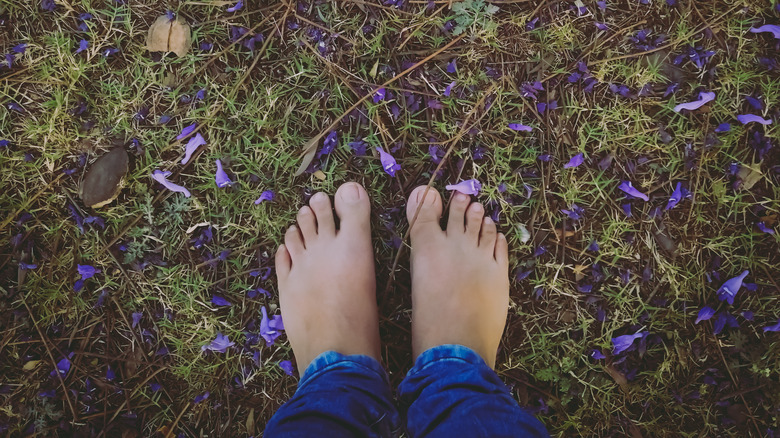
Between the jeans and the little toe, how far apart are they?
33 centimetres

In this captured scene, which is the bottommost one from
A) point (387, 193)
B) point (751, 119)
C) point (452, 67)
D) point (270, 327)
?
point (270, 327)

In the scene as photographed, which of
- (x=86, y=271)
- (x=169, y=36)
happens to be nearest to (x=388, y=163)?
(x=169, y=36)

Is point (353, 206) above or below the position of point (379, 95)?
below

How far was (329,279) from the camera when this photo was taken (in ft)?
5.34

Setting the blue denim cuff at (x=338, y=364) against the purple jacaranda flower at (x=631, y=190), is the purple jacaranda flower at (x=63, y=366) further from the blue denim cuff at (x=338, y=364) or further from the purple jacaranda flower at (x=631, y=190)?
the purple jacaranda flower at (x=631, y=190)

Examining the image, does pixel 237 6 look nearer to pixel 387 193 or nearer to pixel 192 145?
pixel 192 145

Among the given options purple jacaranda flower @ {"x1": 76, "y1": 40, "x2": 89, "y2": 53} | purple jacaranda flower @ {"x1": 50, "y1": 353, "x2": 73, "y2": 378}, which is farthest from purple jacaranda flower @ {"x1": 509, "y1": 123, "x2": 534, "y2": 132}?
purple jacaranda flower @ {"x1": 50, "y1": 353, "x2": 73, "y2": 378}

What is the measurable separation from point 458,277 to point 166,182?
3.14 feet

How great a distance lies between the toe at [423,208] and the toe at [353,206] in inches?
5.2

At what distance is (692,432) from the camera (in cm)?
158

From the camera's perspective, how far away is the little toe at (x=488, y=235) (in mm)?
1610

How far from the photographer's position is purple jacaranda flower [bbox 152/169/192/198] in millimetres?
1582

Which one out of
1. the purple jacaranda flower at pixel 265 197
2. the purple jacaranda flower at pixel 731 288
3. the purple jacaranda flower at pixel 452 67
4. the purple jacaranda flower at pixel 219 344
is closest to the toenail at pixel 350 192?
the purple jacaranda flower at pixel 265 197

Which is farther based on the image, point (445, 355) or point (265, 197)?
point (265, 197)
